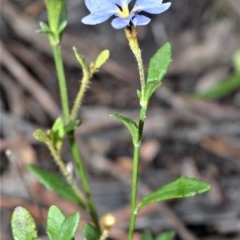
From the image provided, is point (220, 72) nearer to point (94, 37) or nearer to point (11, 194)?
point (94, 37)

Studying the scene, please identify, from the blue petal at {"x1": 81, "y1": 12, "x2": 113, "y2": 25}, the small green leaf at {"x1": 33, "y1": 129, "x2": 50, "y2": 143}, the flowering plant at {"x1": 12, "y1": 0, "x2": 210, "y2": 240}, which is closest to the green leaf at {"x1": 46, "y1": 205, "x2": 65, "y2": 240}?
the flowering plant at {"x1": 12, "y1": 0, "x2": 210, "y2": 240}

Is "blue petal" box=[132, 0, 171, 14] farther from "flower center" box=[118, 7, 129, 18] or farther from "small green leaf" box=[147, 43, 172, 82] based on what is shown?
"small green leaf" box=[147, 43, 172, 82]

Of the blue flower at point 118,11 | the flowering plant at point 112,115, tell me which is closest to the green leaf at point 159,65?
the flowering plant at point 112,115

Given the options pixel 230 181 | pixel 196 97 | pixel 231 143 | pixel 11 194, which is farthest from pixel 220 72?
pixel 11 194

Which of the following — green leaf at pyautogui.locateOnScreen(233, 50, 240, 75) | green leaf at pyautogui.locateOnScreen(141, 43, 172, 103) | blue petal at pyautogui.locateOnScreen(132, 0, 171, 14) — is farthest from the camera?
green leaf at pyautogui.locateOnScreen(233, 50, 240, 75)

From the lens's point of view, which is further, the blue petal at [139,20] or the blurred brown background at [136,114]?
the blurred brown background at [136,114]

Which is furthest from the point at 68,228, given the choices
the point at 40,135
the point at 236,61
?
the point at 236,61

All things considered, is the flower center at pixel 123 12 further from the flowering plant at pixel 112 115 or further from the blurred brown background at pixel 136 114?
the blurred brown background at pixel 136 114
